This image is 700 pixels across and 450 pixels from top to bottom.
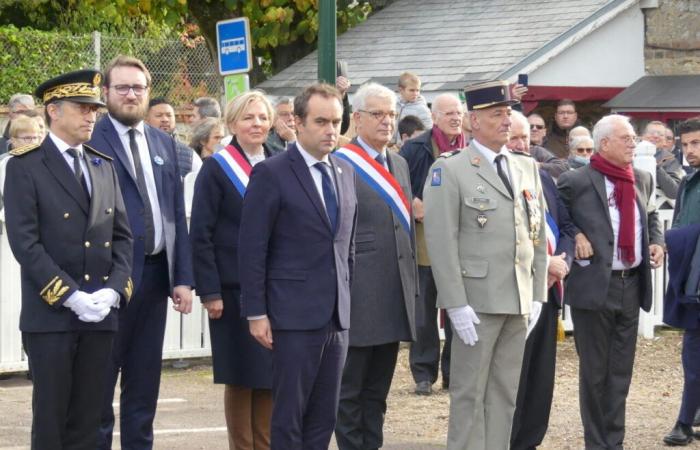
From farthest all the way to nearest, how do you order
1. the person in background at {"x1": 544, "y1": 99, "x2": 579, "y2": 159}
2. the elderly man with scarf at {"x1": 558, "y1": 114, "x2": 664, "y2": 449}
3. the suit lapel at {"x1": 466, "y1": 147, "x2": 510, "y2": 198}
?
the person in background at {"x1": 544, "y1": 99, "x2": 579, "y2": 159} → the elderly man with scarf at {"x1": 558, "y1": 114, "x2": 664, "y2": 449} → the suit lapel at {"x1": 466, "y1": 147, "x2": 510, "y2": 198}

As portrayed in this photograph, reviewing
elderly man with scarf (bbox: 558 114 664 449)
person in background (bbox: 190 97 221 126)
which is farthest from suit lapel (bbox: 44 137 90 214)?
person in background (bbox: 190 97 221 126)

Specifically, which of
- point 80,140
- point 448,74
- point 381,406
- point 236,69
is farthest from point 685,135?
point 448,74

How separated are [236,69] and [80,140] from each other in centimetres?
696

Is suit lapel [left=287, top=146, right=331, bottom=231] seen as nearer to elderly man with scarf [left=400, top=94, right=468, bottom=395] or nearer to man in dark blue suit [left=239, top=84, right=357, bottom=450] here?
man in dark blue suit [left=239, top=84, right=357, bottom=450]

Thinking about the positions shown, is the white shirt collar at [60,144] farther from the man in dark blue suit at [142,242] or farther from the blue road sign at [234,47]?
the blue road sign at [234,47]

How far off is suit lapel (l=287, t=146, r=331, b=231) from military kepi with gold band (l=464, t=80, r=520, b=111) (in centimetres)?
117

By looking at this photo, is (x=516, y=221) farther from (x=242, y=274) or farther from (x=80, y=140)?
(x=80, y=140)

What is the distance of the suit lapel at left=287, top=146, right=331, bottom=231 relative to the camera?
23.3 feet

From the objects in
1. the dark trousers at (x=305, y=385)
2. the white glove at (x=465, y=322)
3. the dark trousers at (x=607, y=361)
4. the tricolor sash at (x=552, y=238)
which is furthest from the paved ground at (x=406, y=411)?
the dark trousers at (x=305, y=385)

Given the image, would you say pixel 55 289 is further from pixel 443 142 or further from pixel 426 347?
pixel 426 347

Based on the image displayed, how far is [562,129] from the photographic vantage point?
1534 centimetres

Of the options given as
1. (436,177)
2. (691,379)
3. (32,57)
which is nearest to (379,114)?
(436,177)

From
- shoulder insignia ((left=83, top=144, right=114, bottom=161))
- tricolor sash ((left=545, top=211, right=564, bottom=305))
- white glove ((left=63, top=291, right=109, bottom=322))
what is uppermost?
shoulder insignia ((left=83, top=144, right=114, bottom=161))

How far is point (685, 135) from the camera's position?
9523mm
